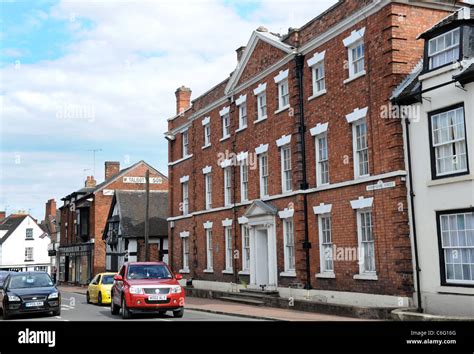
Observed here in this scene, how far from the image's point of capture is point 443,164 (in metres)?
15.8

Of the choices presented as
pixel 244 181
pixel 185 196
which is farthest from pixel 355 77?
pixel 185 196

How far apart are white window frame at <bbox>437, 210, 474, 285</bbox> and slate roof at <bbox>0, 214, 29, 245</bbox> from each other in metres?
63.3

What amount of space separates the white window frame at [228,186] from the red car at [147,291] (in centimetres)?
1061

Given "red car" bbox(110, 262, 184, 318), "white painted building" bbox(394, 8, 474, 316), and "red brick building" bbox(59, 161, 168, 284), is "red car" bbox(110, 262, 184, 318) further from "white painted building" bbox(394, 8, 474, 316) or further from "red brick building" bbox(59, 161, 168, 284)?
"red brick building" bbox(59, 161, 168, 284)

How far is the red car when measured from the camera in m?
16.8

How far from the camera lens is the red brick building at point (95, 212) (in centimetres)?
5062

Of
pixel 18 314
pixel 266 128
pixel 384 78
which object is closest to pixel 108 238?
pixel 266 128

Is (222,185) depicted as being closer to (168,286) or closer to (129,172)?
(168,286)

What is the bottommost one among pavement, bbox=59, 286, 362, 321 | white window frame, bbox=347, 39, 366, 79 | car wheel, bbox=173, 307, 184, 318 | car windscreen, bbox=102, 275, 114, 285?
pavement, bbox=59, 286, 362, 321

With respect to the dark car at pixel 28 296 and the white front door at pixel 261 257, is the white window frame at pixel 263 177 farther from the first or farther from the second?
the dark car at pixel 28 296

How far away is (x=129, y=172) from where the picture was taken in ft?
171

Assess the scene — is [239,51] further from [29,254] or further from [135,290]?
[29,254]

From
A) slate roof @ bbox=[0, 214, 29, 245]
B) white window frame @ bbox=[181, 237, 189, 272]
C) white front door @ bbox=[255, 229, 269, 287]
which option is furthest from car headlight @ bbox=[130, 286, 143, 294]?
slate roof @ bbox=[0, 214, 29, 245]

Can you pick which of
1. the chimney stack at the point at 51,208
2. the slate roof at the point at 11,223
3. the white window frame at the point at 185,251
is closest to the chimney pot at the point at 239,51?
the white window frame at the point at 185,251
